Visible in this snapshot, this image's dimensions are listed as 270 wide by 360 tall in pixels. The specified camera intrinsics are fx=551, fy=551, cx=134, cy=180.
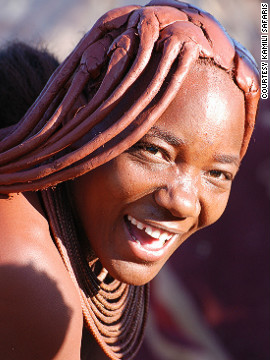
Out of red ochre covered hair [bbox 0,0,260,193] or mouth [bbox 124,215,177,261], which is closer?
red ochre covered hair [bbox 0,0,260,193]

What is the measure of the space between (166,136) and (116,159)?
0.44 feet

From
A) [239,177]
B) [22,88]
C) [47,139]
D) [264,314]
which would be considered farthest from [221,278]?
[47,139]

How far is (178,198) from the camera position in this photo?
131cm

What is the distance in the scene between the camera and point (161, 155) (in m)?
1.34

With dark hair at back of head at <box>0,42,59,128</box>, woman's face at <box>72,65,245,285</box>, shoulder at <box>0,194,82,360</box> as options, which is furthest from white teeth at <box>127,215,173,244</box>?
dark hair at back of head at <box>0,42,59,128</box>

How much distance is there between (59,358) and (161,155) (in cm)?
53

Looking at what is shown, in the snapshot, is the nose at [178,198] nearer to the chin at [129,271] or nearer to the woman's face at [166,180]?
the woman's face at [166,180]

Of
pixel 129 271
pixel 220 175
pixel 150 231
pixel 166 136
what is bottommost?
pixel 129 271

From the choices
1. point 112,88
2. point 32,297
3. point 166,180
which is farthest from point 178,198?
point 32,297

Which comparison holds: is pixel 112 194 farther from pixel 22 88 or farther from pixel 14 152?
pixel 22 88

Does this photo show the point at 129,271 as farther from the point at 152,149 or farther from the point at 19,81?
the point at 19,81

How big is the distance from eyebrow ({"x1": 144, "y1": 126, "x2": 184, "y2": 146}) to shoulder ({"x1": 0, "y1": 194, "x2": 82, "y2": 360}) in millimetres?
353

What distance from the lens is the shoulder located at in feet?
3.93

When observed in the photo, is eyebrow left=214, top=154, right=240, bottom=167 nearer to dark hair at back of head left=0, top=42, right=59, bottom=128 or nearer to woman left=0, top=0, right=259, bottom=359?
woman left=0, top=0, right=259, bottom=359
